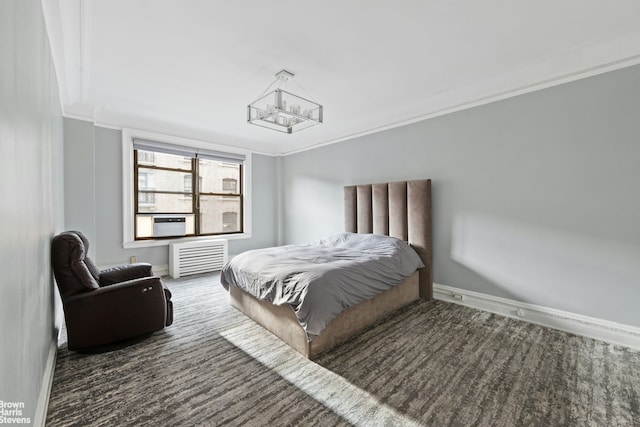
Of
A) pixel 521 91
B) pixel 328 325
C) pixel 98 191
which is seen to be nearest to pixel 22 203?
pixel 328 325

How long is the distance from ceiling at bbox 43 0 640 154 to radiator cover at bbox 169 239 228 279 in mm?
2292

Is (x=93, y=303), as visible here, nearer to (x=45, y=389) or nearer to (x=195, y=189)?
(x=45, y=389)

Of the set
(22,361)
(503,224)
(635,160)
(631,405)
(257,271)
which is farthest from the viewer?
(503,224)

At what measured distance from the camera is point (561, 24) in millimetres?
2203

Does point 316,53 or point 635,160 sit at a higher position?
point 316,53

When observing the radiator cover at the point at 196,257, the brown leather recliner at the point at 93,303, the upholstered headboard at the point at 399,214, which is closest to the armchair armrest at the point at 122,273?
the brown leather recliner at the point at 93,303

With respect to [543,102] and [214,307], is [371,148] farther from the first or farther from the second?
[214,307]

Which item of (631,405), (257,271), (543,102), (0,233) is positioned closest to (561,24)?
(543,102)

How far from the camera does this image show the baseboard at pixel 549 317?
97.0 inches

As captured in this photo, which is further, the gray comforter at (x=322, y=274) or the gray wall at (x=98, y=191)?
the gray wall at (x=98, y=191)

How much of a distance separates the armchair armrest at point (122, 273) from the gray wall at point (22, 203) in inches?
31.9

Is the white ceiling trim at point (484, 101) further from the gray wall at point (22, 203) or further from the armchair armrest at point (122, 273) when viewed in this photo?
the gray wall at point (22, 203)

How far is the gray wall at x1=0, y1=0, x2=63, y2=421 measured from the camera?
3.46ft

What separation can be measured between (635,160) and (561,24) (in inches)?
53.9
